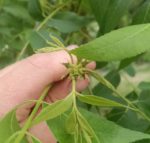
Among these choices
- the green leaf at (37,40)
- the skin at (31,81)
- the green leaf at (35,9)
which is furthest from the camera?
the green leaf at (35,9)

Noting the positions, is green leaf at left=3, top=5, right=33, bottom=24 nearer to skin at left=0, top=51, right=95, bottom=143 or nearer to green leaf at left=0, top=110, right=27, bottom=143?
skin at left=0, top=51, right=95, bottom=143

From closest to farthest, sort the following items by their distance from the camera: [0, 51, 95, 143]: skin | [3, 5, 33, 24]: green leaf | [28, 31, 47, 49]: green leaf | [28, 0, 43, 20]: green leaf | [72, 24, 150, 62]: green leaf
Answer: [72, 24, 150, 62]: green leaf → [0, 51, 95, 143]: skin → [28, 31, 47, 49]: green leaf → [28, 0, 43, 20]: green leaf → [3, 5, 33, 24]: green leaf

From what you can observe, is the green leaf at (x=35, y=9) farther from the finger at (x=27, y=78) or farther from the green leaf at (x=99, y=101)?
the green leaf at (x=99, y=101)

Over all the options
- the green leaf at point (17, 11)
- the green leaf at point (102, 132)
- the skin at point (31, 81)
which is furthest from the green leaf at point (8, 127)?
the green leaf at point (17, 11)

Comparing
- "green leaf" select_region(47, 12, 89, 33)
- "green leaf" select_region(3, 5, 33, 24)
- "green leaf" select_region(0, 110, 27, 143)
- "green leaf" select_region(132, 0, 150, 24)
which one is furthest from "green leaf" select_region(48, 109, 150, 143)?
Answer: "green leaf" select_region(3, 5, 33, 24)

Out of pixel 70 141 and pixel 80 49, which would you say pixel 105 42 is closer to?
pixel 80 49

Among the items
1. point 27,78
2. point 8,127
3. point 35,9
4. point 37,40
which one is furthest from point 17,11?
point 8,127

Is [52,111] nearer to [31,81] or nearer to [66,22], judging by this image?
[31,81]
